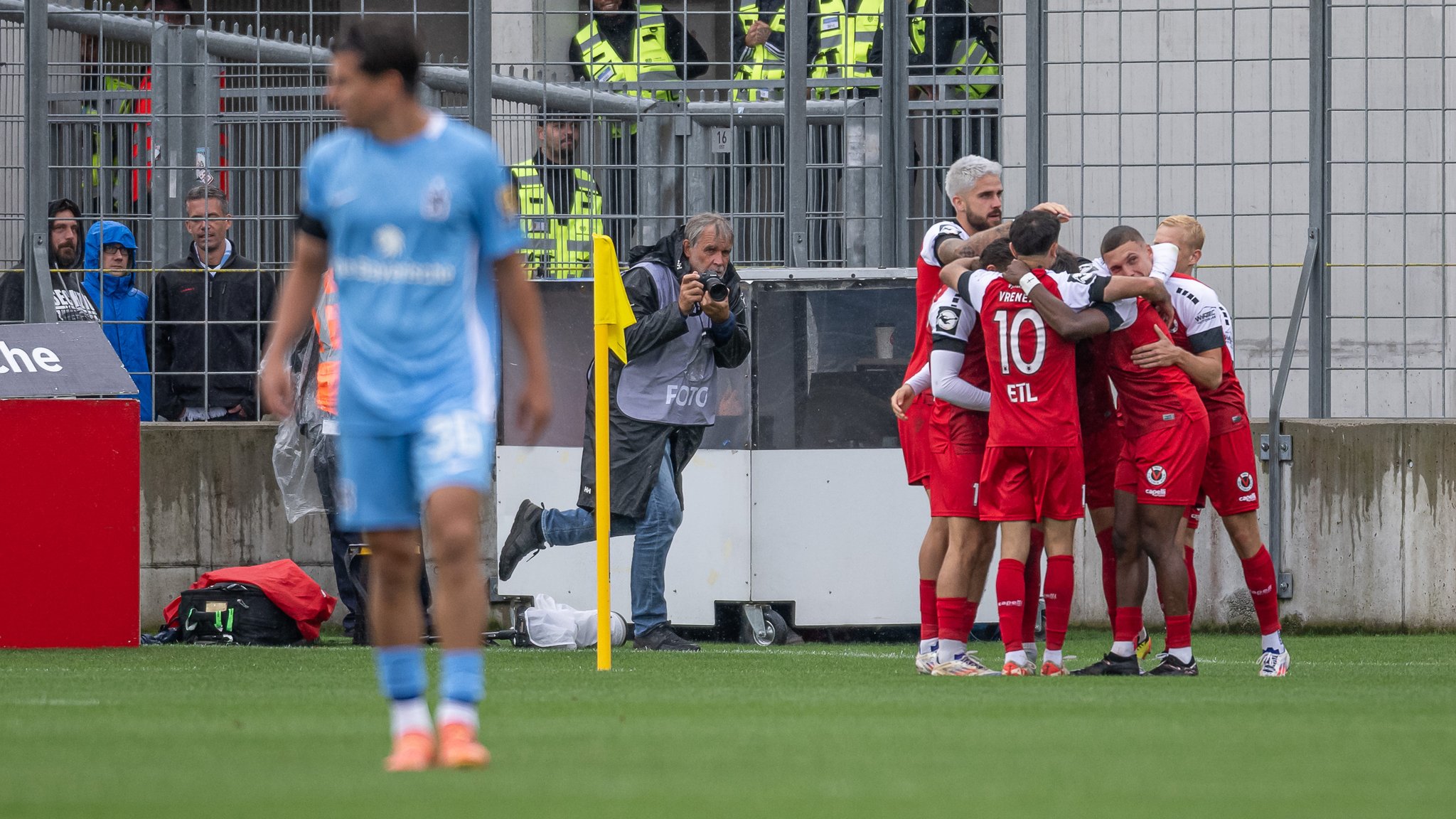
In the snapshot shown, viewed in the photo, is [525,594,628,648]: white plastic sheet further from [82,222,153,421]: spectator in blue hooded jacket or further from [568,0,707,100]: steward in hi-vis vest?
[568,0,707,100]: steward in hi-vis vest

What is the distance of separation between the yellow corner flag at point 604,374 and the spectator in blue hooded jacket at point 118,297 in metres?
4.45

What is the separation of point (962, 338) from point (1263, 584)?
63.1 inches

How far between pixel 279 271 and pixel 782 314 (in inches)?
113

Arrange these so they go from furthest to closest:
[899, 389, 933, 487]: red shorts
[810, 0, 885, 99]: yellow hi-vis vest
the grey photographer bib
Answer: [810, 0, 885, 99]: yellow hi-vis vest → the grey photographer bib → [899, 389, 933, 487]: red shorts

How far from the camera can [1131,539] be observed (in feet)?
27.0

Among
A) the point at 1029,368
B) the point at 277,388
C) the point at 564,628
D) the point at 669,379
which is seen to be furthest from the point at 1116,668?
the point at 277,388

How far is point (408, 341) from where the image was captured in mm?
4438

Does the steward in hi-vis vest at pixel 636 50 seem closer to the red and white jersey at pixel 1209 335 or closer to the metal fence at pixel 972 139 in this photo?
the metal fence at pixel 972 139

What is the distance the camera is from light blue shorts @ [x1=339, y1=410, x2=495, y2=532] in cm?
439

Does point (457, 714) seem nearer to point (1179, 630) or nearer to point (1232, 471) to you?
point (1179, 630)

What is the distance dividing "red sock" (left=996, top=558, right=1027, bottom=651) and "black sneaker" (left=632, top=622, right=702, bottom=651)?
2.07m

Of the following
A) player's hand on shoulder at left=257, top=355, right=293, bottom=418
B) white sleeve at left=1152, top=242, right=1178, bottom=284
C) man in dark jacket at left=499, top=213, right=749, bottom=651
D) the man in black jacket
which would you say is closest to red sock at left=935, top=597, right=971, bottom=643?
white sleeve at left=1152, top=242, right=1178, bottom=284

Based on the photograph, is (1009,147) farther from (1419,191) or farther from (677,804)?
(677,804)

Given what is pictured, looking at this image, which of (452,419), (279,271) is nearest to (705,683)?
(452,419)
